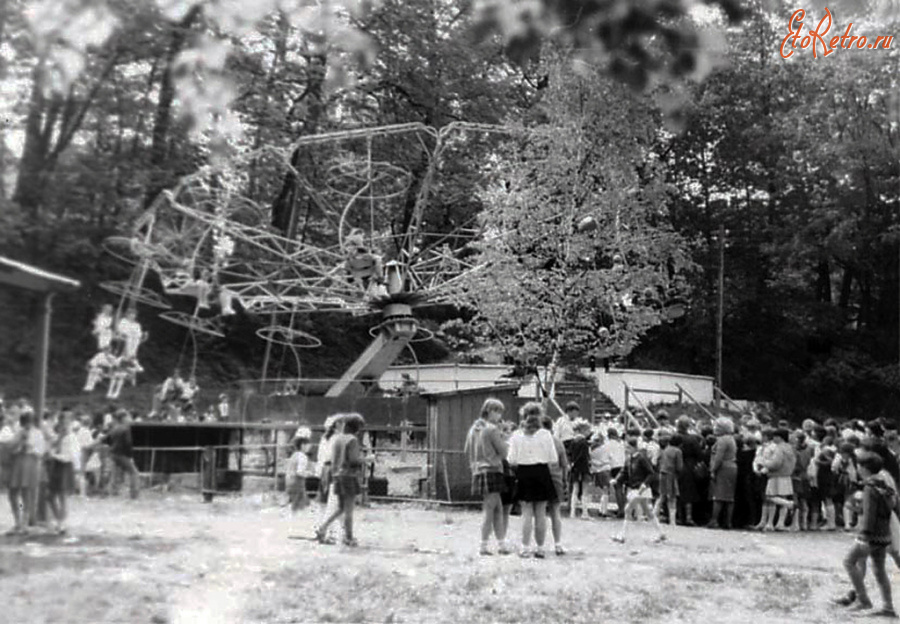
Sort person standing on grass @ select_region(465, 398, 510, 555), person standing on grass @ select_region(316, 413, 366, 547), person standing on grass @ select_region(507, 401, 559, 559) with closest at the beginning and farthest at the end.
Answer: person standing on grass @ select_region(507, 401, 559, 559) < person standing on grass @ select_region(465, 398, 510, 555) < person standing on grass @ select_region(316, 413, 366, 547)

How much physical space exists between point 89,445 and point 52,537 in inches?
16.2

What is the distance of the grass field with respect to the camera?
4617 millimetres

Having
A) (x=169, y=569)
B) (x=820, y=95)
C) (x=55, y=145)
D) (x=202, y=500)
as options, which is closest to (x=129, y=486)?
(x=169, y=569)

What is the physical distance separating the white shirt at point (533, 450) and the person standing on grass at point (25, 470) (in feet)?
20.4

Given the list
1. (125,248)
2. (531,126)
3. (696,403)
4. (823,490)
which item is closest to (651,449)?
(823,490)

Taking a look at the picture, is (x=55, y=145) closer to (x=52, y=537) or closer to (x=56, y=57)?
(x=56, y=57)

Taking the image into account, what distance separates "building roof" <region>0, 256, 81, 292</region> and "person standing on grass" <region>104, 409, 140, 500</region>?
138 centimetres

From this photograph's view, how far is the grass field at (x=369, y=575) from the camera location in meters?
4.62

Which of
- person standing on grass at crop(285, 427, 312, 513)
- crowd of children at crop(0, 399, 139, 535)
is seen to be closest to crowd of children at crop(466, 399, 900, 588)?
person standing on grass at crop(285, 427, 312, 513)

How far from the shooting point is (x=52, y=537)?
422cm

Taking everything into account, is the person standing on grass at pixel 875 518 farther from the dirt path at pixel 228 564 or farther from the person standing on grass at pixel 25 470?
the person standing on grass at pixel 25 470

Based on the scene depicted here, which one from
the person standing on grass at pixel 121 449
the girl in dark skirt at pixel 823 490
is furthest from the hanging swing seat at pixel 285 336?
the girl in dark skirt at pixel 823 490

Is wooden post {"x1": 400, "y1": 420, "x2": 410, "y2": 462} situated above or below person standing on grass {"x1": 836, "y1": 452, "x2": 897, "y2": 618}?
above

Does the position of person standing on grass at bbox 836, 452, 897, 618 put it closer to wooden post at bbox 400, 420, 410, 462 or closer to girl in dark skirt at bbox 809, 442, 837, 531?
girl in dark skirt at bbox 809, 442, 837, 531
